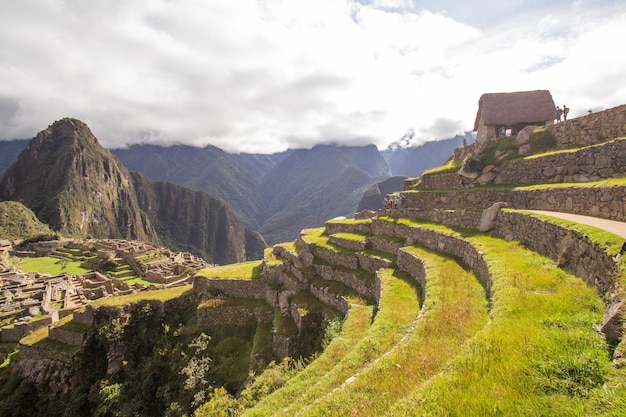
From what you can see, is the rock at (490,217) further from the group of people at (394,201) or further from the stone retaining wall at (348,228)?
the stone retaining wall at (348,228)

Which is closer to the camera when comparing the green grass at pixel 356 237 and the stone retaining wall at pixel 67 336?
the green grass at pixel 356 237

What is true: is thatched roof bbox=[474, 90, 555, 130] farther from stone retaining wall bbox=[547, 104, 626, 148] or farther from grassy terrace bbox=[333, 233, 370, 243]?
grassy terrace bbox=[333, 233, 370, 243]

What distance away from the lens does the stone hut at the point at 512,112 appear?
22.8 metres

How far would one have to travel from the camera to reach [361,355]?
340 inches

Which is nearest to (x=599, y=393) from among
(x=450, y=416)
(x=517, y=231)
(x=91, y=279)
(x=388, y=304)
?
(x=450, y=416)

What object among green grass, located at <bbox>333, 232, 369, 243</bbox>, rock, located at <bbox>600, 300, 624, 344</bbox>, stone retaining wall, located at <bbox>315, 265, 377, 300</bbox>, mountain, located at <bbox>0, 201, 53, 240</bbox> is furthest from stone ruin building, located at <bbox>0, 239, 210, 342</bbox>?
mountain, located at <bbox>0, 201, 53, 240</bbox>

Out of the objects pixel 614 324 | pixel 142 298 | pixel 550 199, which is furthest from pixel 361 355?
pixel 142 298

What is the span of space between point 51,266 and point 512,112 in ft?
275

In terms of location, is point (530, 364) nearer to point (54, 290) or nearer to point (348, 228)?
point (348, 228)

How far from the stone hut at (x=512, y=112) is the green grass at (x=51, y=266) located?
66.8 metres

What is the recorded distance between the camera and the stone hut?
74.7 feet

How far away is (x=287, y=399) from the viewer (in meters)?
8.54

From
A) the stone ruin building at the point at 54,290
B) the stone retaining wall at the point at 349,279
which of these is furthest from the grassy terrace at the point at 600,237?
the stone ruin building at the point at 54,290

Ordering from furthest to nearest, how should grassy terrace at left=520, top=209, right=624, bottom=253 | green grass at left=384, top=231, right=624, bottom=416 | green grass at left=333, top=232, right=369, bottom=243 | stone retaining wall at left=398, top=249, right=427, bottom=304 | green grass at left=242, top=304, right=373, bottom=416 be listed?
green grass at left=333, top=232, right=369, bottom=243
stone retaining wall at left=398, top=249, right=427, bottom=304
green grass at left=242, top=304, right=373, bottom=416
grassy terrace at left=520, top=209, right=624, bottom=253
green grass at left=384, top=231, right=624, bottom=416
